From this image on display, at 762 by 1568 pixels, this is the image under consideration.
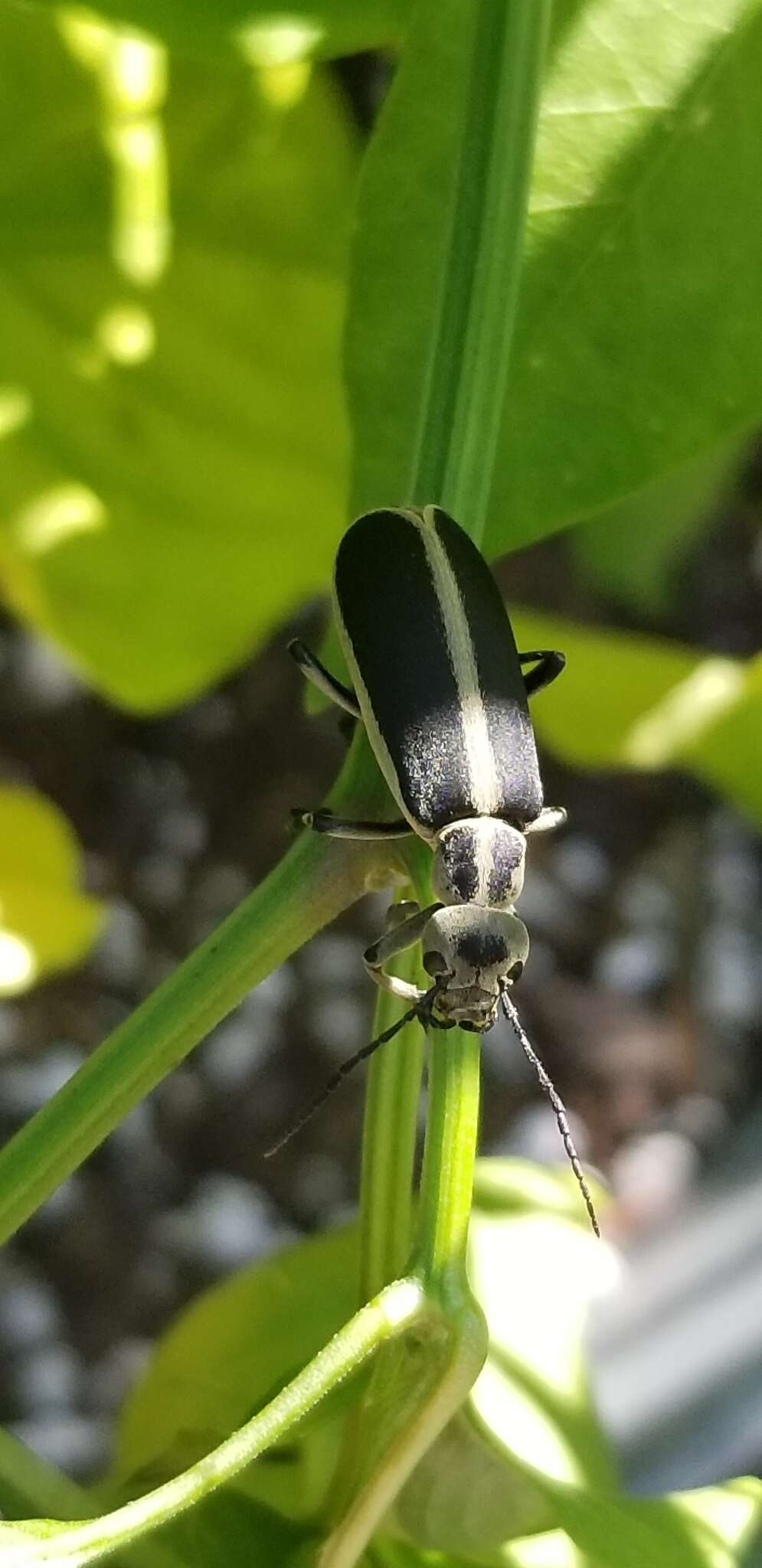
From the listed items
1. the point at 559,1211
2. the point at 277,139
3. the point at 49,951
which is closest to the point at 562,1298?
the point at 559,1211

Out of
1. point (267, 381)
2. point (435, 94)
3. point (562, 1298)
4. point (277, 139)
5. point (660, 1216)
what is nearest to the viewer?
point (435, 94)

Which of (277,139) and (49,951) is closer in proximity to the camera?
(49,951)

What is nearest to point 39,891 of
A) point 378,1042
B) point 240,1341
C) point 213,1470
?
point 240,1341

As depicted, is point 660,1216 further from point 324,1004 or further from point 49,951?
point 49,951

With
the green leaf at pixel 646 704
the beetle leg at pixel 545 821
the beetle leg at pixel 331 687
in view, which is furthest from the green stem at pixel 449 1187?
the green leaf at pixel 646 704

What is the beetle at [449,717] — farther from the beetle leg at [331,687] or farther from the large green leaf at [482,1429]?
the large green leaf at [482,1429]

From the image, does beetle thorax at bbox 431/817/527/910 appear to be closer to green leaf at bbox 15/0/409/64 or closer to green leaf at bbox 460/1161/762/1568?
green leaf at bbox 460/1161/762/1568

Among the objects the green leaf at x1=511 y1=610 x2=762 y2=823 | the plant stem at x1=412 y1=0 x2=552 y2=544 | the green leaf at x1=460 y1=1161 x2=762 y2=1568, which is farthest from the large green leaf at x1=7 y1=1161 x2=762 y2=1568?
the green leaf at x1=511 y1=610 x2=762 y2=823

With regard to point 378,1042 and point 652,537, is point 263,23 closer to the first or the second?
point 378,1042
